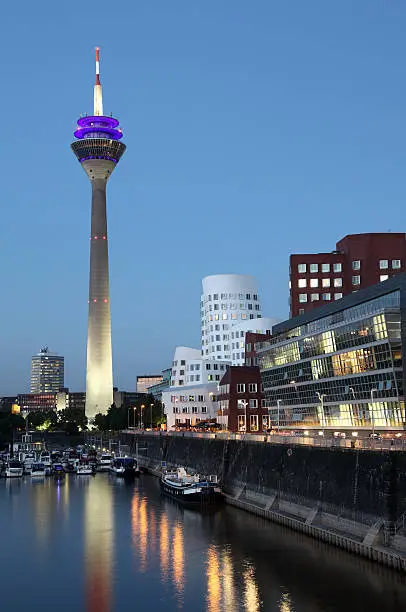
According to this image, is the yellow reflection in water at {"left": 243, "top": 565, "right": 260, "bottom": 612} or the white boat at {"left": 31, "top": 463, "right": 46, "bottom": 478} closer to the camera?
the yellow reflection in water at {"left": 243, "top": 565, "right": 260, "bottom": 612}

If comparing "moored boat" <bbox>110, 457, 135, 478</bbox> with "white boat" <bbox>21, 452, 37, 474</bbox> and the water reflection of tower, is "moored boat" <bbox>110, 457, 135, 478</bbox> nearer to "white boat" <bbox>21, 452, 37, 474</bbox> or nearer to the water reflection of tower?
"white boat" <bbox>21, 452, 37, 474</bbox>

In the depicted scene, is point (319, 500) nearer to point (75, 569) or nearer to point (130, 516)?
point (75, 569)

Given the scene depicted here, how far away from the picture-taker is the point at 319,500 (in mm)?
71875

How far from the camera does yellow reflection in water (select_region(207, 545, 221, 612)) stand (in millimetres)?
54219

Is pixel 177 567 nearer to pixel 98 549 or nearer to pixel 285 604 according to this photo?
pixel 98 549

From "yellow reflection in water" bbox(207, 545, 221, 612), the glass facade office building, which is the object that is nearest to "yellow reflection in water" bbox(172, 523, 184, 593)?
"yellow reflection in water" bbox(207, 545, 221, 612)

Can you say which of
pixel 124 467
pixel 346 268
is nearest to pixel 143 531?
pixel 124 467

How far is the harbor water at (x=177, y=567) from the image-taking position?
5441 cm

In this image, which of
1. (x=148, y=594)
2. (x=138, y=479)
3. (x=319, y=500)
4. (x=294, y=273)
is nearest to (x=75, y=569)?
(x=148, y=594)

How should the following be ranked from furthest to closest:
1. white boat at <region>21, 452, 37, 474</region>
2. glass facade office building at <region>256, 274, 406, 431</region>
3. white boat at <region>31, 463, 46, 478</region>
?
white boat at <region>21, 452, 37, 474</region> → white boat at <region>31, 463, 46, 478</region> → glass facade office building at <region>256, 274, 406, 431</region>

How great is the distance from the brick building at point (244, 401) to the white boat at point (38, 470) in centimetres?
3605

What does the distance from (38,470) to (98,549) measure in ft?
282

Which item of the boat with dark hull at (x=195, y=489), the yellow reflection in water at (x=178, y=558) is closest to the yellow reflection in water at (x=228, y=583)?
the yellow reflection in water at (x=178, y=558)

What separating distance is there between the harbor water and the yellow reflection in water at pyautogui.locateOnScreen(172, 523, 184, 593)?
0.26ft
